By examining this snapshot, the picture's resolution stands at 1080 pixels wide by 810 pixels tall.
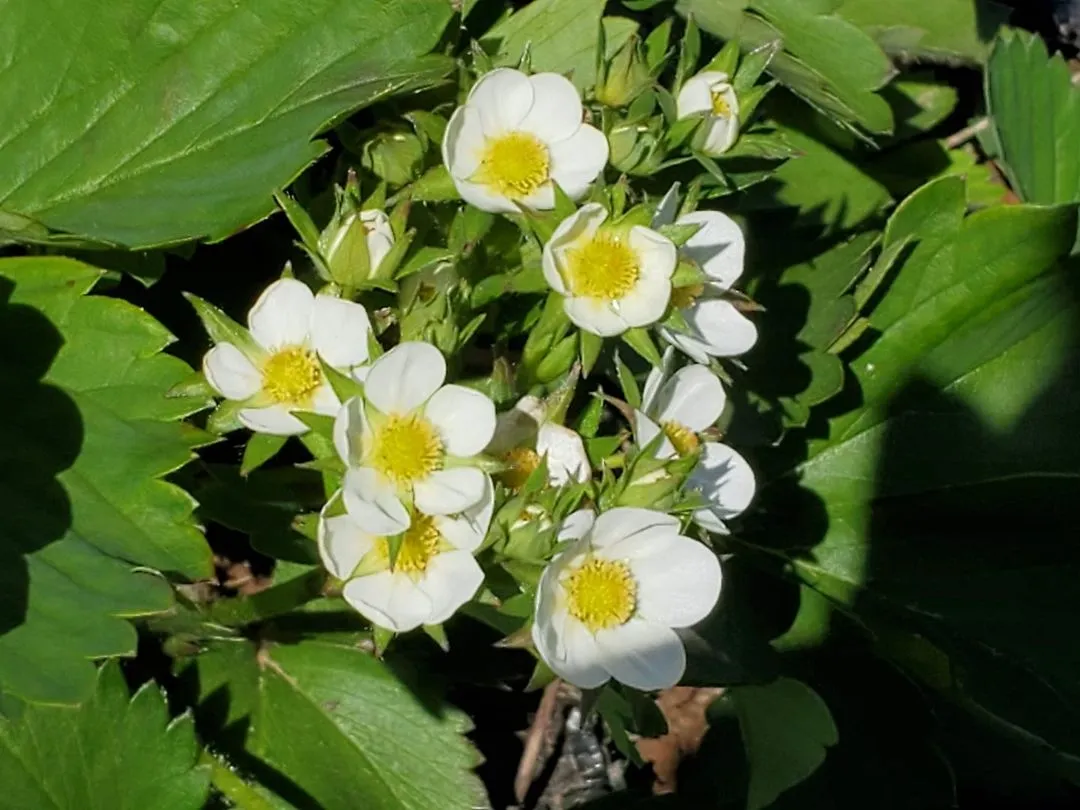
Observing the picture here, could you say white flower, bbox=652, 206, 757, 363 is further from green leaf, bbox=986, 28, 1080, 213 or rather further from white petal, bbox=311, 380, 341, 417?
green leaf, bbox=986, 28, 1080, 213

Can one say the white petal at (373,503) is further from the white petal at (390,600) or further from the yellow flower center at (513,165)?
the yellow flower center at (513,165)

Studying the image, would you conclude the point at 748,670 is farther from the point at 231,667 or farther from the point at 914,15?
the point at 914,15

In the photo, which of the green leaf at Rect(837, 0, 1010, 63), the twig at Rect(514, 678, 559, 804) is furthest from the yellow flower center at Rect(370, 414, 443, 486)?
the green leaf at Rect(837, 0, 1010, 63)

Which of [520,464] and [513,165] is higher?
[513,165]

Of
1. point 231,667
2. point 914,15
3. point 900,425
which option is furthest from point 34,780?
point 914,15

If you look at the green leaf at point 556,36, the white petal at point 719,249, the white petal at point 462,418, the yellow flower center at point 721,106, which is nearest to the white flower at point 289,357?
the white petal at point 462,418

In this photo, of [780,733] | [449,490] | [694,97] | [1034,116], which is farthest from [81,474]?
[1034,116]

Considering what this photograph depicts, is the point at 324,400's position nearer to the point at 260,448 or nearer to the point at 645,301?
the point at 260,448
